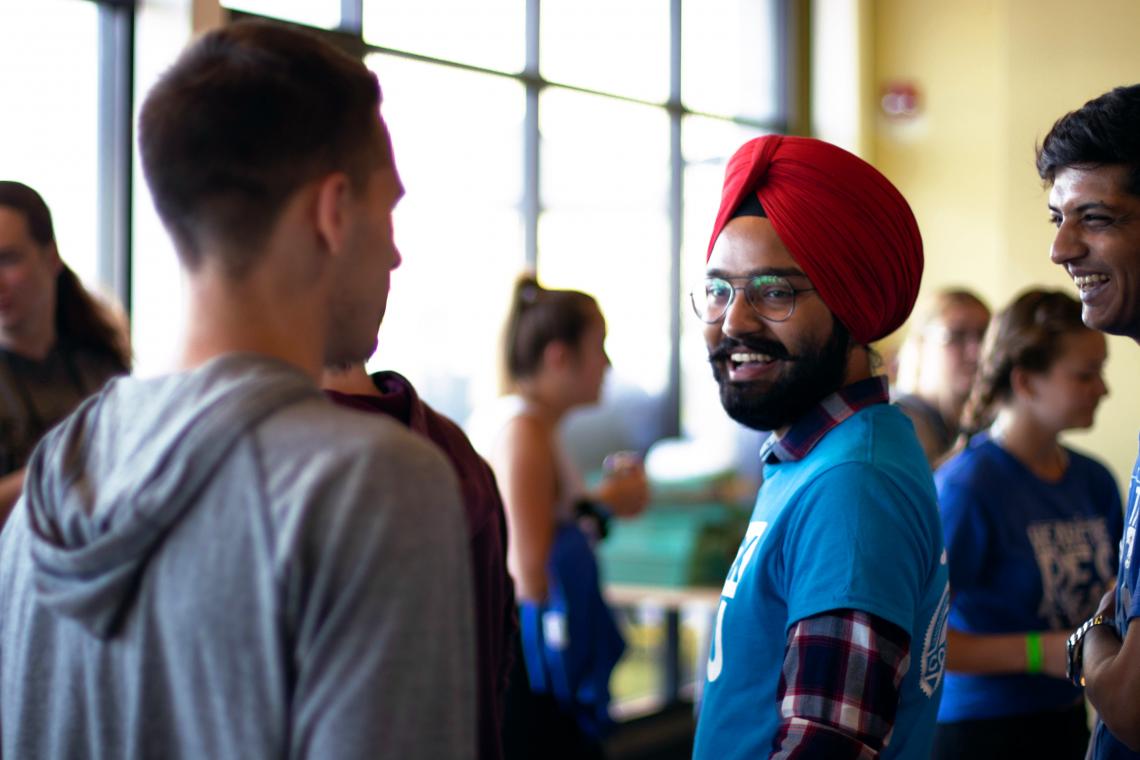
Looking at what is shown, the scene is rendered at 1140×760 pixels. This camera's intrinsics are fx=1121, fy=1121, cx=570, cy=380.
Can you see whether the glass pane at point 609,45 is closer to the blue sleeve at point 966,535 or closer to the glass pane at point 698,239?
the glass pane at point 698,239

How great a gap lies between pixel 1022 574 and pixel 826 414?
1068mm

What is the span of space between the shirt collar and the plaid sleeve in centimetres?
29

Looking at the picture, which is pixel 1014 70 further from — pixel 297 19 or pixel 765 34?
pixel 297 19

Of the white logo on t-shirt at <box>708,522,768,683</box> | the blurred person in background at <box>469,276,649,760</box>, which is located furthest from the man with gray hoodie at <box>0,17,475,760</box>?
the blurred person in background at <box>469,276,649,760</box>

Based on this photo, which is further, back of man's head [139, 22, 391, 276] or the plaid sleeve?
the plaid sleeve

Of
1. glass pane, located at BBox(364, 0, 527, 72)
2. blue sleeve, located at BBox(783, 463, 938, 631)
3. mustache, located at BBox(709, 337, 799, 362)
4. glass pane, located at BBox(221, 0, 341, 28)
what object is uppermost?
glass pane, located at BBox(364, 0, 527, 72)

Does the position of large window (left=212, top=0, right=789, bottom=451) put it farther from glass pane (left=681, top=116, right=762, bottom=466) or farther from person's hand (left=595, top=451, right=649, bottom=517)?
person's hand (left=595, top=451, right=649, bottom=517)

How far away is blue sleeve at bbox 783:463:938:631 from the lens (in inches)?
48.9

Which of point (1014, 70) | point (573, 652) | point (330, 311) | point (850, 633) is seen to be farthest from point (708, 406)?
point (330, 311)

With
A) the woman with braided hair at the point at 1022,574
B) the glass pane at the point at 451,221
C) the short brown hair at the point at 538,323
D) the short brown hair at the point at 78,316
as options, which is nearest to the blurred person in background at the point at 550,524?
the short brown hair at the point at 538,323

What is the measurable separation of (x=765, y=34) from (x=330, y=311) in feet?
18.0

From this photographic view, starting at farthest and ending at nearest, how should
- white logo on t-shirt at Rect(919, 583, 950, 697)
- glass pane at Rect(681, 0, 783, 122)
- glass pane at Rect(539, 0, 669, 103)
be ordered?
1. glass pane at Rect(681, 0, 783, 122)
2. glass pane at Rect(539, 0, 669, 103)
3. white logo on t-shirt at Rect(919, 583, 950, 697)

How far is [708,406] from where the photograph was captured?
5648mm

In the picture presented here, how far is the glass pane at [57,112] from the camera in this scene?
3.06m
